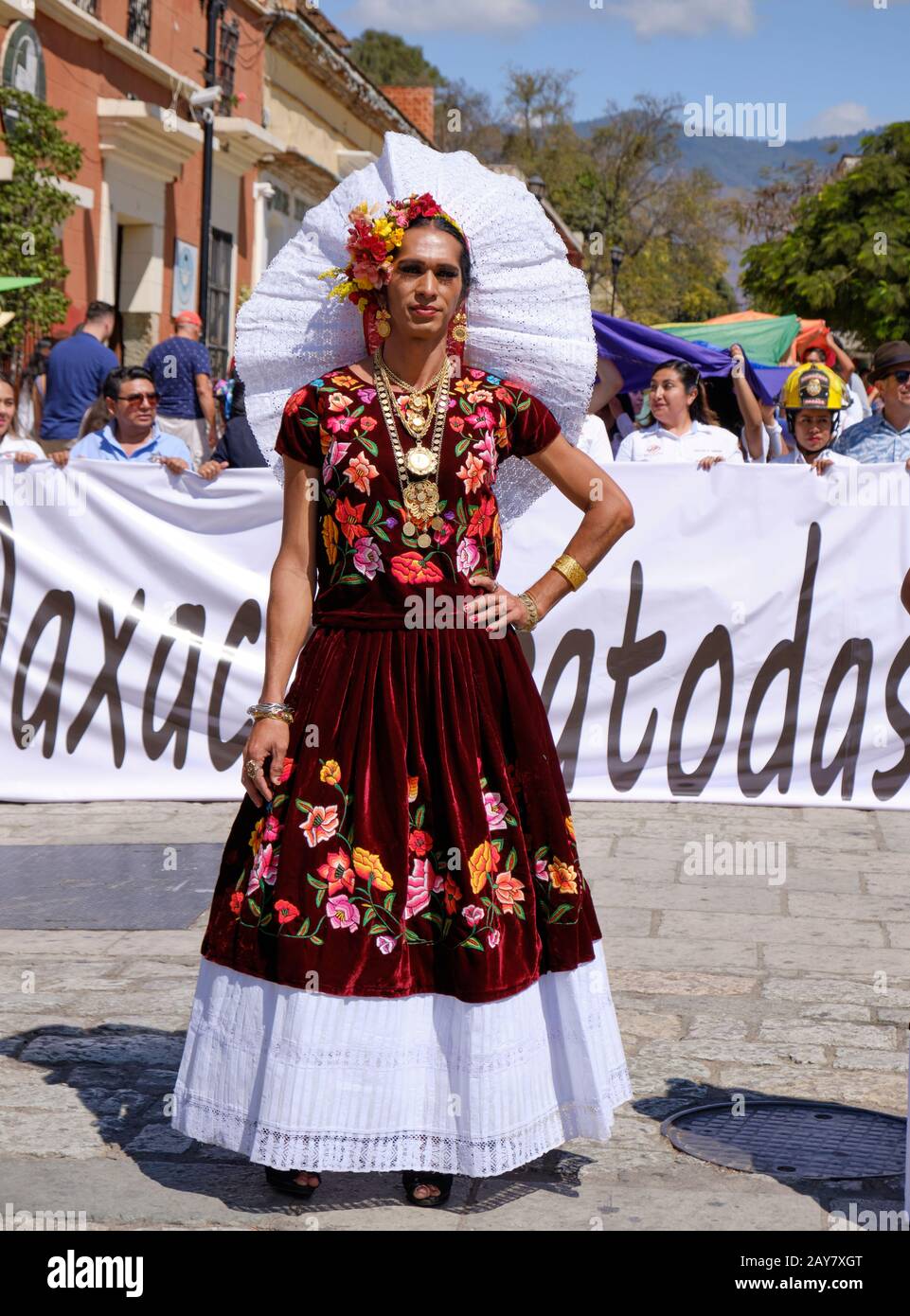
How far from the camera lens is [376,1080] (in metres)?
3.99

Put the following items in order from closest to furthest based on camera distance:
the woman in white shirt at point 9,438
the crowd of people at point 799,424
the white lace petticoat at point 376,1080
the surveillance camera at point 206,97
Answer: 1. the white lace petticoat at point 376,1080
2. the woman in white shirt at point 9,438
3. the crowd of people at point 799,424
4. the surveillance camera at point 206,97

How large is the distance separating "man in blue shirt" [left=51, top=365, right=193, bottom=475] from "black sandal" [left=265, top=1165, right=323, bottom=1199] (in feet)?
18.8

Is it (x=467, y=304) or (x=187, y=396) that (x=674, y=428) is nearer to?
(x=187, y=396)

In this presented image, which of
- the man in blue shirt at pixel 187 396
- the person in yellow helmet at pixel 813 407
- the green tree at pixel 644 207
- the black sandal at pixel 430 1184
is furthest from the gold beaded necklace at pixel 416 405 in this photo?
the green tree at pixel 644 207

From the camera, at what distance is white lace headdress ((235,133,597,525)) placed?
4.48 m

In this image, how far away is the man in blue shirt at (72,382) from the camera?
13.2 metres

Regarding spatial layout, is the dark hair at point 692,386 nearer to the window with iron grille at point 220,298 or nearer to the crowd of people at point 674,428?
the crowd of people at point 674,428

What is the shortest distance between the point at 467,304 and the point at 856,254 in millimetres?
33393

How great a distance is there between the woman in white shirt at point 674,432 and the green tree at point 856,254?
87.0 feet

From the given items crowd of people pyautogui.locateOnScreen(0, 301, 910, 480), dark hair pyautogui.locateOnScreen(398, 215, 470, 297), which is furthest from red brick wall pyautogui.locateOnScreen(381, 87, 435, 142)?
dark hair pyautogui.locateOnScreen(398, 215, 470, 297)

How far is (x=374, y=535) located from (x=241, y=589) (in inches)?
196

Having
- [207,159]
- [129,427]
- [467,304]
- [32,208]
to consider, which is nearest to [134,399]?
[129,427]

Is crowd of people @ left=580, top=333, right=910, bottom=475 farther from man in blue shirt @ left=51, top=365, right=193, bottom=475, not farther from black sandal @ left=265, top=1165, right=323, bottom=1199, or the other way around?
black sandal @ left=265, top=1165, right=323, bottom=1199
